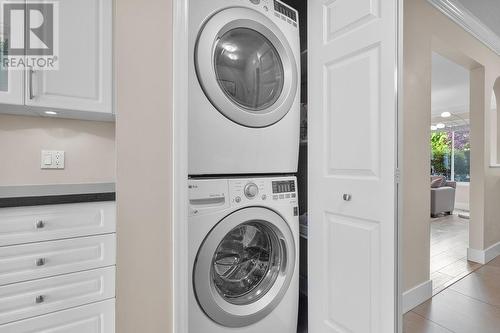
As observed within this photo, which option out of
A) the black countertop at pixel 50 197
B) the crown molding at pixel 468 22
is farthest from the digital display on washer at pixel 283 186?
the crown molding at pixel 468 22

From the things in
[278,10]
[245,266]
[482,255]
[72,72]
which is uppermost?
[278,10]

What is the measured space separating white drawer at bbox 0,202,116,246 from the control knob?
65 centimetres

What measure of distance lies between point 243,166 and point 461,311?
6.92ft

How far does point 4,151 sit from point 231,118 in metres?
1.29

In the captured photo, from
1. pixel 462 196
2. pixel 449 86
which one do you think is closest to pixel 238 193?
pixel 449 86

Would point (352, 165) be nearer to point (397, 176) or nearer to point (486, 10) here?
point (397, 176)

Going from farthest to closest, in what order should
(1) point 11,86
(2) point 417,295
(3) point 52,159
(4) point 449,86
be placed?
(4) point 449,86
(2) point 417,295
(3) point 52,159
(1) point 11,86

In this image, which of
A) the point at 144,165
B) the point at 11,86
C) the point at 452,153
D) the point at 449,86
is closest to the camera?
the point at 144,165

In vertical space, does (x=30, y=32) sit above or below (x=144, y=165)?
above

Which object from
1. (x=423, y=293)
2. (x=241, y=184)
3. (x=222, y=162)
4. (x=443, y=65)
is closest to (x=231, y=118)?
(x=222, y=162)

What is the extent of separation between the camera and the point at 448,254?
3.35 meters

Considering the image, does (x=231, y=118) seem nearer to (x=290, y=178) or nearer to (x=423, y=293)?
(x=290, y=178)

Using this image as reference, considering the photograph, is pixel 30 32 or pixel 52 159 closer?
pixel 30 32

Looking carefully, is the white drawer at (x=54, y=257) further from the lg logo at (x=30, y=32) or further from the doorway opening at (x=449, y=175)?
the doorway opening at (x=449, y=175)
